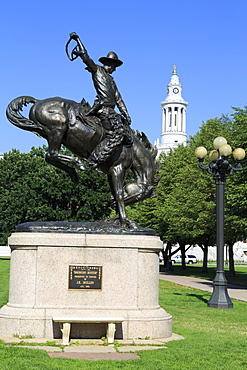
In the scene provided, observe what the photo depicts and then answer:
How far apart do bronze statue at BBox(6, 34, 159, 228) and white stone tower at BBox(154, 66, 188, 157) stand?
12361cm

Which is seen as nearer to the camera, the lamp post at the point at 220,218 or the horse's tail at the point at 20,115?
the horse's tail at the point at 20,115

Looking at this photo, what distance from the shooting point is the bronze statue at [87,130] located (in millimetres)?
11914

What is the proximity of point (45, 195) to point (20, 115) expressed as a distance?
3684cm

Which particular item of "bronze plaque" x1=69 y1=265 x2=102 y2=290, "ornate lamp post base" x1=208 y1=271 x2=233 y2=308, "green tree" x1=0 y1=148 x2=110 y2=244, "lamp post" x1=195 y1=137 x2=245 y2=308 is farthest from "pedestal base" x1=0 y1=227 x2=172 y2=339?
"green tree" x1=0 y1=148 x2=110 y2=244

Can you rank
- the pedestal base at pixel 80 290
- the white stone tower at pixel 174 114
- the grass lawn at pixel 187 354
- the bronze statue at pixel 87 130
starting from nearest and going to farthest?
1. the grass lawn at pixel 187 354
2. the pedestal base at pixel 80 290
3. the bronze statue at pixel 87 130
4. the white stone tower at pixel 174 114

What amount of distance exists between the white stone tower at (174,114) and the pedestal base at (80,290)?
125 m

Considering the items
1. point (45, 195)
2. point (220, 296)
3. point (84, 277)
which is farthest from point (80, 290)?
point (45, 195)

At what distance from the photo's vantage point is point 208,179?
3700 cm

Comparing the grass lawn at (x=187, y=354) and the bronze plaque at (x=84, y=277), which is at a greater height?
the bronze plaque at (x=84, y=277)

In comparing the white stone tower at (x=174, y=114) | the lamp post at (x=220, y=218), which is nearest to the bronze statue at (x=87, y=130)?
the lamp post at (x=220, y=218)

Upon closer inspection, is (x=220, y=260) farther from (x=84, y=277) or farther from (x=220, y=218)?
(x=84, y=277)

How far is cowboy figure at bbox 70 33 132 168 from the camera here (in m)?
12.0

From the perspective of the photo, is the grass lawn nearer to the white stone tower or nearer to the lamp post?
the lamp post

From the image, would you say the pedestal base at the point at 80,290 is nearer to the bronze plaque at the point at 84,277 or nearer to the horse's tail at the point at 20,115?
the bronze plaque at the point at 84,277
